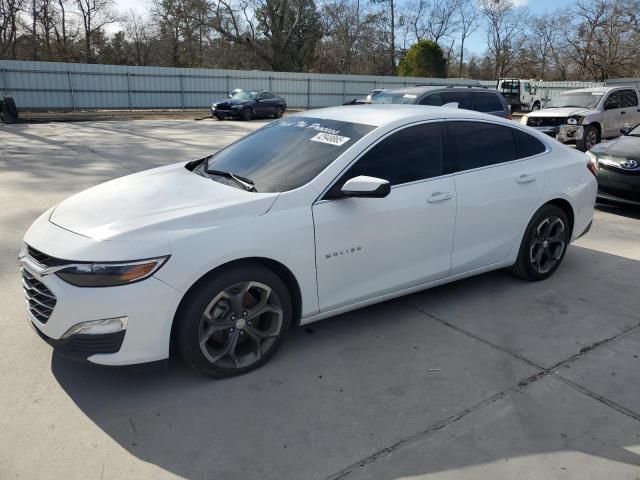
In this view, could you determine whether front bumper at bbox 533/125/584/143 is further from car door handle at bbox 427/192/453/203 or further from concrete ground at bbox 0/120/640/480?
car door handle at bbox 427/192/453/203

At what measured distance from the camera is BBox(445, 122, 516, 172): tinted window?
4082mm

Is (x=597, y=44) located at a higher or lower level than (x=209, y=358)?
higher

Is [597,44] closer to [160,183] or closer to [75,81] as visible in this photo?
[75,81]

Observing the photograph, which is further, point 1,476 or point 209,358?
point 209,358

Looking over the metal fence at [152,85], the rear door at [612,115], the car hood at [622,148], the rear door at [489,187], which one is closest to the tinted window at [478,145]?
the rear door at [489,187]

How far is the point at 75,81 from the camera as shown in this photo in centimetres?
2614

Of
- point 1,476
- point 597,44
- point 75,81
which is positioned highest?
point 597,44

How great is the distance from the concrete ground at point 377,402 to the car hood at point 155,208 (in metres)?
0.80

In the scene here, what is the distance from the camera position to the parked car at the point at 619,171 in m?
7.25

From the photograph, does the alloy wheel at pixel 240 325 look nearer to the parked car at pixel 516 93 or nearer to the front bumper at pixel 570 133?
the front bumper at pixel 570 133

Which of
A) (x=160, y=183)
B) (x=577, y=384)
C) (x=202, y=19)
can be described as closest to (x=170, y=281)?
(x=160, y=183)

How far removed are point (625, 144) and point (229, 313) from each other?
7.35m

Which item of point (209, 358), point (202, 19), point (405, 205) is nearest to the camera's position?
point (209, 358)

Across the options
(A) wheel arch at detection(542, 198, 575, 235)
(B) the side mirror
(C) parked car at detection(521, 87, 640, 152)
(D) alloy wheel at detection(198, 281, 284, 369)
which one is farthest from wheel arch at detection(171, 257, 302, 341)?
(C) parked car at detection(521, 87, 640, 152)
